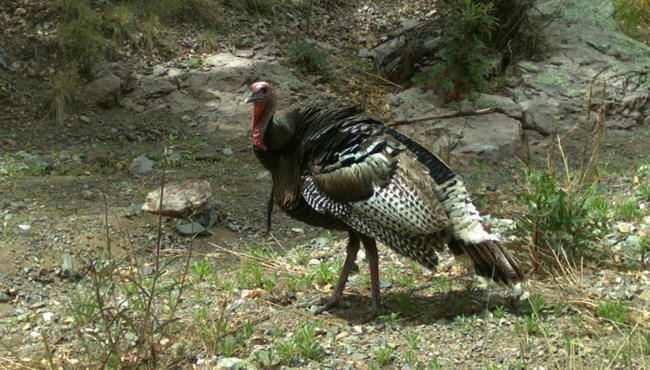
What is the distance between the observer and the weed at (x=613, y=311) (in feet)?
15.3

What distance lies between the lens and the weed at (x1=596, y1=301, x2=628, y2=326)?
184 inches

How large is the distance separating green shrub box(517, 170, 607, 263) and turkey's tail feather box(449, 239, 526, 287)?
1.81 ft

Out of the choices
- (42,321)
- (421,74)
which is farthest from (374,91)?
(42,321)

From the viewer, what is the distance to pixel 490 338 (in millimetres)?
4723

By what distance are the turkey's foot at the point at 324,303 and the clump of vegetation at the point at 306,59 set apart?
5.29 metres

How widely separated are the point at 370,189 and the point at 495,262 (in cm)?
85

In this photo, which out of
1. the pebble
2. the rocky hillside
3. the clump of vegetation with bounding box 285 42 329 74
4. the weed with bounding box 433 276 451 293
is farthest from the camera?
the clump of vegetation with bounding box 285 42 329 74

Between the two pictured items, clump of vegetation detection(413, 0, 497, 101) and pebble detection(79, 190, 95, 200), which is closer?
pebble detection(79, 190, 95, 200)

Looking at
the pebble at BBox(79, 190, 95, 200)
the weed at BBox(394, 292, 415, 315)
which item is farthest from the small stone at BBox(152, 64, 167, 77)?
Answer: the weed at BBox(394, 292, 415, 315)

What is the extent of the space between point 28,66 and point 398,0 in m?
5.71

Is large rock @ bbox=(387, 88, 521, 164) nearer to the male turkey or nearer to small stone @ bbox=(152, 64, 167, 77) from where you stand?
small stone @ bbox=(152, 64, 167, 77)

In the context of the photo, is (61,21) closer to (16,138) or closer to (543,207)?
(16,138)

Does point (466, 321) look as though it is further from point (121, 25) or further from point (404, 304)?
point (121, 25)

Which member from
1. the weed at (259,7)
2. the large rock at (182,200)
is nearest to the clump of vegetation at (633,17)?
the weed at (259,7)
